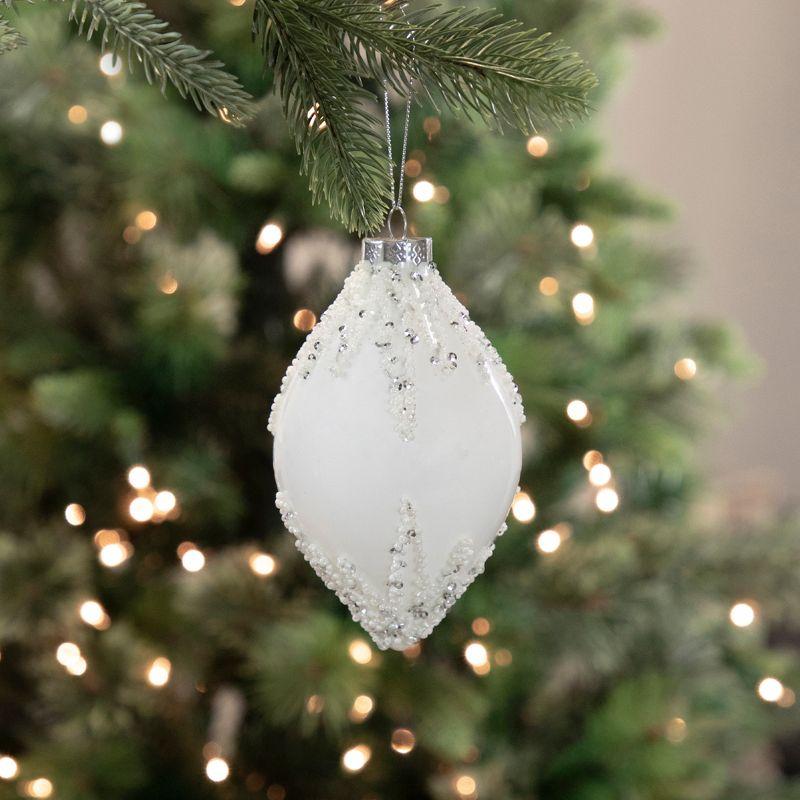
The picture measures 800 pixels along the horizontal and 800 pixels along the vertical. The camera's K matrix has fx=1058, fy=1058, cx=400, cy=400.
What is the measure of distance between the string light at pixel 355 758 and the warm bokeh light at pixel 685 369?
1.97ft

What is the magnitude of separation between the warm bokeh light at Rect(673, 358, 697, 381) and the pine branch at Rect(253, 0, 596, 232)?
912mm

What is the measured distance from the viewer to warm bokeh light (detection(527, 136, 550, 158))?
1271mm

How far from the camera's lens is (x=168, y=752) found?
123 centimetres

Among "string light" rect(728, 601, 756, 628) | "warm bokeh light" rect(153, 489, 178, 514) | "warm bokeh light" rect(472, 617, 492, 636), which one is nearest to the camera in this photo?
"warm bokeh light" rect(153, 489, 178, 514)

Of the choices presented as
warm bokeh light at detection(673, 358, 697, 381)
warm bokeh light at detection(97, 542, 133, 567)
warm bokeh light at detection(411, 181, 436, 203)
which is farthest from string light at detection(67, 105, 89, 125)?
warm bokeh light at detection(673, 358, 697, 381)

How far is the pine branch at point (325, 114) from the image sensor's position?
453 millimetres

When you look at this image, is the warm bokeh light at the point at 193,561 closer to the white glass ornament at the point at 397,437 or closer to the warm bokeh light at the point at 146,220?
the warm bokeh light at the point at 146,220

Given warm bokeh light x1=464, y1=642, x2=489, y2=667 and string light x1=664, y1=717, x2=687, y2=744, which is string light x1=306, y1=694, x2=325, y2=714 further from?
string light x1=664, y1=717, x2=687, y2=744

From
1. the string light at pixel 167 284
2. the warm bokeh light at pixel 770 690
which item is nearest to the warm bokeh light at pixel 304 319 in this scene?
the string light at pixel 167 284

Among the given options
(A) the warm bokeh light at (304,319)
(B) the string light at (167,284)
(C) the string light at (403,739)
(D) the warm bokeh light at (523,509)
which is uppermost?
(B) the string light at (167,284)

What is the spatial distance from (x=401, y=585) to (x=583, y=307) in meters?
0.72

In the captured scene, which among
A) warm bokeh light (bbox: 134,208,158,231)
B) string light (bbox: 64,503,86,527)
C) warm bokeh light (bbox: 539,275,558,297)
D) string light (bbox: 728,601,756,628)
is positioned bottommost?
string light (bbox: 728,601,756,628)

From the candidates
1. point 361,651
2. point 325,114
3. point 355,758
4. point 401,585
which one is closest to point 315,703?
point 361,651

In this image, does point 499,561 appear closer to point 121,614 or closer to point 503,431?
point 121,614
